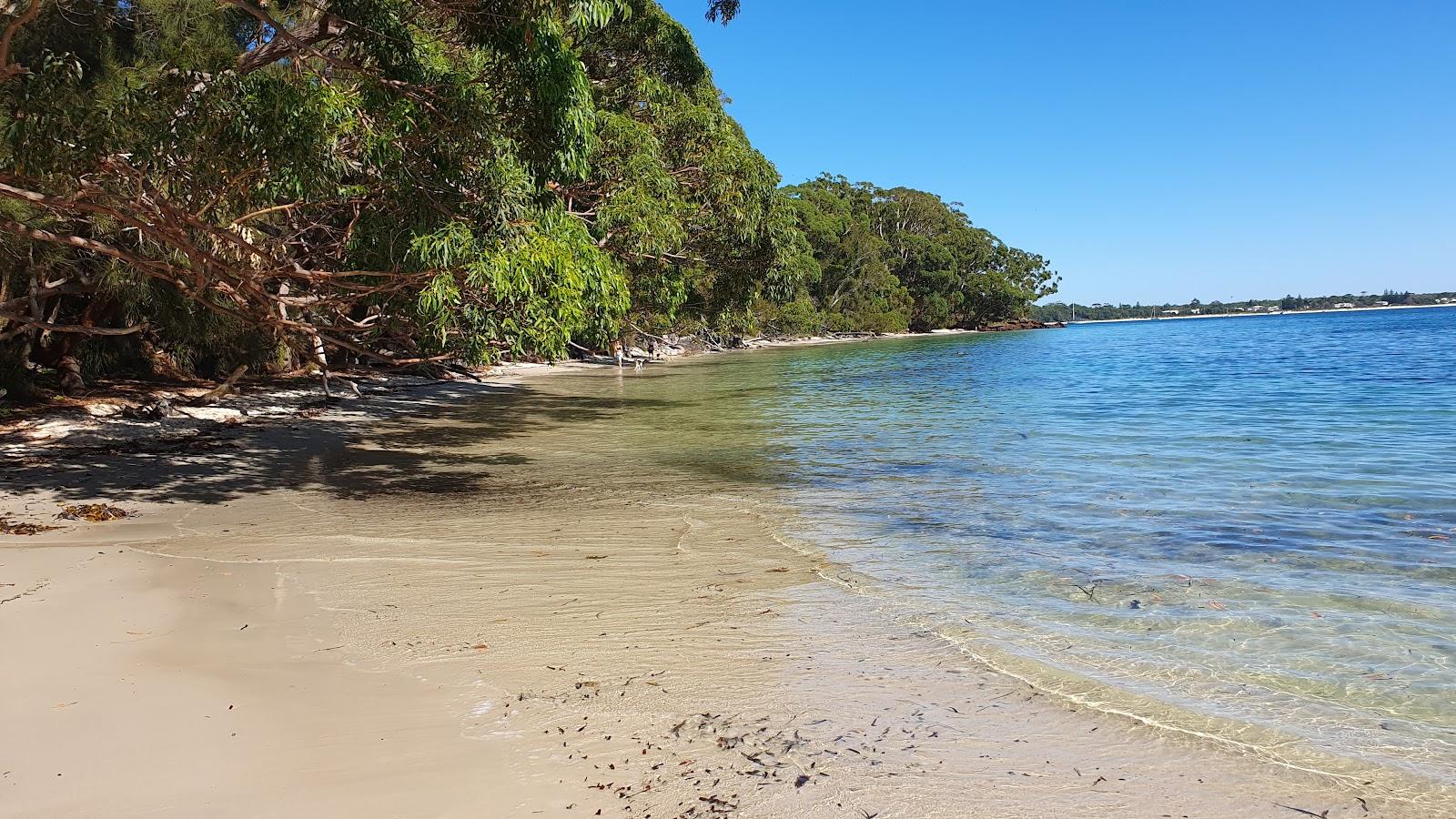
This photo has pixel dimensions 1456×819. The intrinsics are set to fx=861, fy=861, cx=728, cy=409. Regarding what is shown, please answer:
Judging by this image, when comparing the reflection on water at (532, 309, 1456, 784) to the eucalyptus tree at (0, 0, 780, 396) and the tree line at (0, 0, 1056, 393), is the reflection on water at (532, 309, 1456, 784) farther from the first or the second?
the tree line at (0, 0, 1056, 393)

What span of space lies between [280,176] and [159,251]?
2082 mm

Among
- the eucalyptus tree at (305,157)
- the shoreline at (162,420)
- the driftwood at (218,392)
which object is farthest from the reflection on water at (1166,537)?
the driftwood at (218,392)

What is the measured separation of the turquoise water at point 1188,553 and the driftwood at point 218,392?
922 centimetres

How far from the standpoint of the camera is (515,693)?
353 centimetres

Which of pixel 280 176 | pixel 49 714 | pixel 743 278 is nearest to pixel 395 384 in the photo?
pixel 743 278

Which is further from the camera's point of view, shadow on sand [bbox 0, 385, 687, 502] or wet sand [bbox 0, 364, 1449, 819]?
shadow on sand [bbox 0, 385, 687, 502]

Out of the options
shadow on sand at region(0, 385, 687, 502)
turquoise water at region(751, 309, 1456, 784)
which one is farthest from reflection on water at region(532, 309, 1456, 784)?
shadow on sand at region(0, 385, 687, 502)

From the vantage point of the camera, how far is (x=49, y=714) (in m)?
3.20

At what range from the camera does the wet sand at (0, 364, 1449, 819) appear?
276cm

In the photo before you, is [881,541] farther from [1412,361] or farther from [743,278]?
[1412,361]

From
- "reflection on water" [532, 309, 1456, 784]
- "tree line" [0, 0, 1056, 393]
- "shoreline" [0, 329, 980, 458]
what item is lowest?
"reflection on water" [532, 309, 1456, 784]

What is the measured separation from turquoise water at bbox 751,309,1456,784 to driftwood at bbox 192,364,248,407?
30.2ft

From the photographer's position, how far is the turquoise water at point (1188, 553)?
369cm

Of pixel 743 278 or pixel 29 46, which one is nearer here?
pixel 29 46
